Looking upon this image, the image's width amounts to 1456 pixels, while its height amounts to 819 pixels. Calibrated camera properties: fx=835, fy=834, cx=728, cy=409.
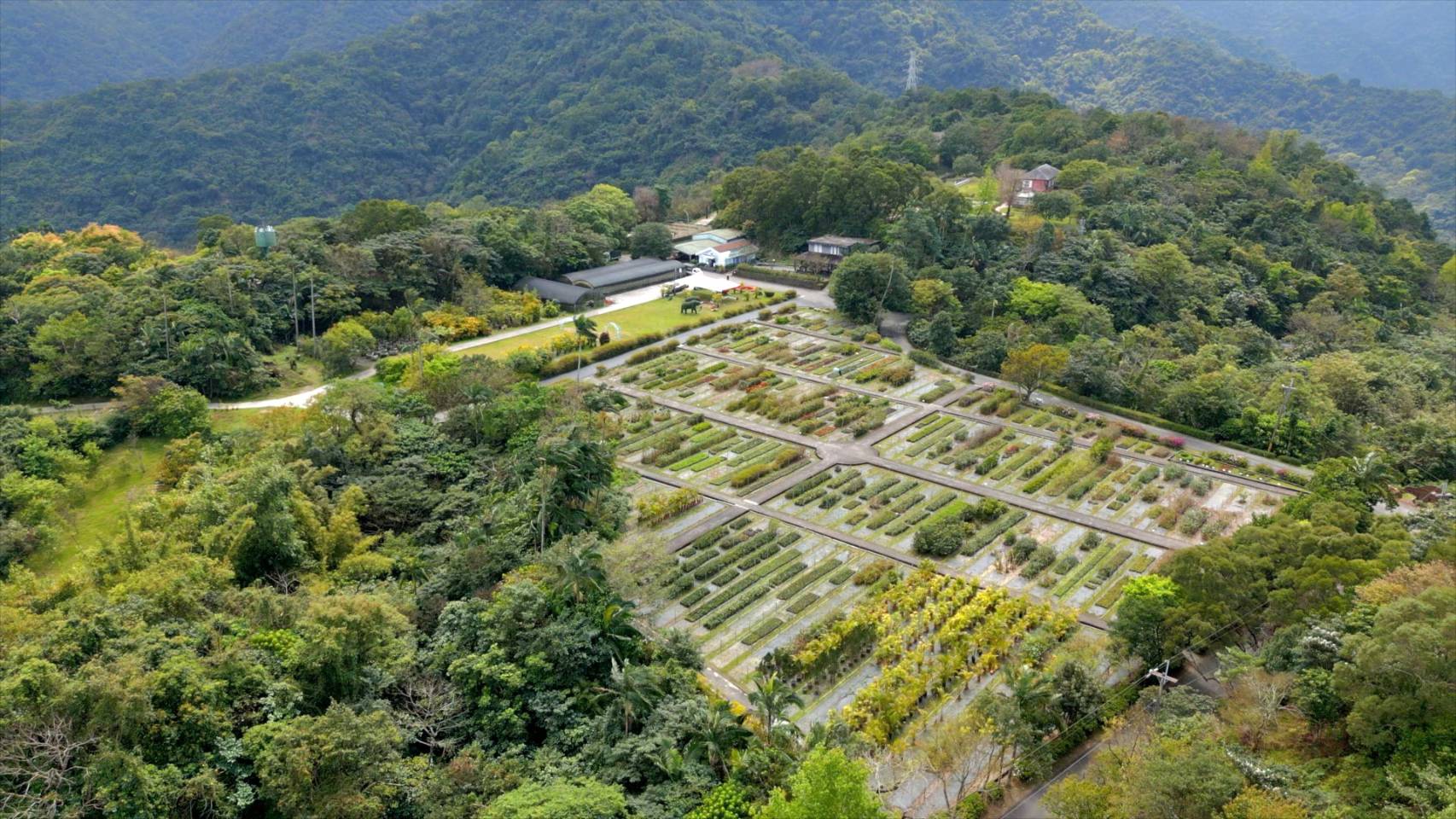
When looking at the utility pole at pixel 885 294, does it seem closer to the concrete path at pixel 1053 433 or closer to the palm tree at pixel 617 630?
the concrete path at pixel 1053 433

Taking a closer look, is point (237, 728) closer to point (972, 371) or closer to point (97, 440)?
point (97, 440)

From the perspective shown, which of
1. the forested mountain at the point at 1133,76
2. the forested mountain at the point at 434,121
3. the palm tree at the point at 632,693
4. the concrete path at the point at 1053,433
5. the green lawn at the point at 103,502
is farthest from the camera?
the forested mountain at the point at 1133,76

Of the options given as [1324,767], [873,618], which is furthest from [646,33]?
[1324,767]

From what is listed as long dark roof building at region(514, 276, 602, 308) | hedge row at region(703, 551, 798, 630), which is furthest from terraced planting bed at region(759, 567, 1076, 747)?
long dark roof building at region(514, 276, 602, 308)

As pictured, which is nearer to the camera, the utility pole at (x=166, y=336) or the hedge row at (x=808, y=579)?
the hedge row at (x=808, y=579)

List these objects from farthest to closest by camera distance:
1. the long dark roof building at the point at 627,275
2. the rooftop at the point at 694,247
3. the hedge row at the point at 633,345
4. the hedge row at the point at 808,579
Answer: the rooftop at the point at 694,247
the long dark roof building at the point at 627,275
the hedge row at the point at 633,345
the hedge row at the point at 808,579

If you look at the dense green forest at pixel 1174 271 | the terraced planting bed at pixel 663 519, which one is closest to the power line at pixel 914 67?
the dense green forest at pixel 1174 271

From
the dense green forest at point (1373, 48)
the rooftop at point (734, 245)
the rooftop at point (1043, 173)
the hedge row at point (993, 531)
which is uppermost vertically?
the dense green forest at point (1373, 48)
